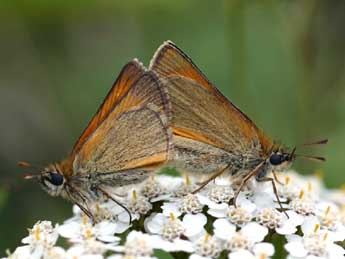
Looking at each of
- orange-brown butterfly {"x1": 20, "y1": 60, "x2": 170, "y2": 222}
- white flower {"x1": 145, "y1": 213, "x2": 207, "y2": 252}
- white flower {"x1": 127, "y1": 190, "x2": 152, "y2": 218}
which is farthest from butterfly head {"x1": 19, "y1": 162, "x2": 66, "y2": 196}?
white flower {"x1": 145, "y1": 213, "x2": 207, "y2": 252}

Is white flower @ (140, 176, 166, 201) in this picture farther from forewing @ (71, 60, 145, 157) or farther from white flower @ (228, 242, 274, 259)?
white flower @ (228, 242, 274, 259)

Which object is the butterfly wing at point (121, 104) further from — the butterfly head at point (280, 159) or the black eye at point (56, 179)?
the butterfly head at point (280, 159)

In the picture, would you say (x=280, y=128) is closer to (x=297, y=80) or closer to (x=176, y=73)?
(x=297, y=80)

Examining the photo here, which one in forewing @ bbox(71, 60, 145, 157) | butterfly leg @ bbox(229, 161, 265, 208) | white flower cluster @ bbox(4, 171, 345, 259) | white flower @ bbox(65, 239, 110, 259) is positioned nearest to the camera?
white flower @ bbox(65, 239, 110, 259)

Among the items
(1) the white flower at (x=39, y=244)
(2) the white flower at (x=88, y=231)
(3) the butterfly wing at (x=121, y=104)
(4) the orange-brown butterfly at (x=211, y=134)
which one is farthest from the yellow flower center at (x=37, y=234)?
(4) the orange-brown butterfly at (x=211, y=134)

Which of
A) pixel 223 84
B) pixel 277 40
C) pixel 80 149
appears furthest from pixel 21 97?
pixel 80 149

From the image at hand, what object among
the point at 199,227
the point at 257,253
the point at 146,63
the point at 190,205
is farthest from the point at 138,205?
the point at 146,63
